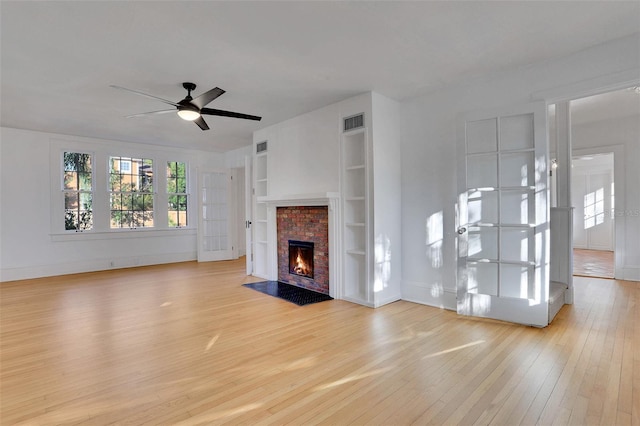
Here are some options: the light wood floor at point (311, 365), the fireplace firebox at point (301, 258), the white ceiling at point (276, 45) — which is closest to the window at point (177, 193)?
the white ceiling at point (276, 45)

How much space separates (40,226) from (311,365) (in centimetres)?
658

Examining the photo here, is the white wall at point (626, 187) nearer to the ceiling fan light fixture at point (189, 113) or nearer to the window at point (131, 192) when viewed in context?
the ceiling fan light fixture at point (189, 113)

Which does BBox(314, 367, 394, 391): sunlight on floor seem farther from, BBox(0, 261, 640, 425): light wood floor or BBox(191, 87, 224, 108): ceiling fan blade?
BBox(191, 87, 224, 108): ceiling fan blade

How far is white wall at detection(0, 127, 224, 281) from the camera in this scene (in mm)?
5996

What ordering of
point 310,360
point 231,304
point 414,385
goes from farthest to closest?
point 231,304
point 310,360
point 414,385

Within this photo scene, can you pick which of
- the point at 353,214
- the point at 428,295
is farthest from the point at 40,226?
the point at 428,295

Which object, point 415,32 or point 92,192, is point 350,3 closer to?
point 415,32

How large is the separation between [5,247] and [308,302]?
5856 mm

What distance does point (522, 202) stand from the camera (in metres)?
3.52

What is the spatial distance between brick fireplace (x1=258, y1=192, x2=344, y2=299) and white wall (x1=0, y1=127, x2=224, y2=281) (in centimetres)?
370

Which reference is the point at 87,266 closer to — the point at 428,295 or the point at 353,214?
the point at 353,214

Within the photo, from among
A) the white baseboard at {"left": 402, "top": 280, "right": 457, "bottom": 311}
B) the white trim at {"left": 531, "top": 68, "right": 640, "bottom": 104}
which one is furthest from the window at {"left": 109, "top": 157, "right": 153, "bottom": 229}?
the white trim at {"left": 531, "top": 68, "right": 640, "bottom": 104}

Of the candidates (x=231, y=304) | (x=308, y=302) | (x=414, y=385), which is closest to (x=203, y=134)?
(x=231, y=304)

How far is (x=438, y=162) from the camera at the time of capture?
420cm
